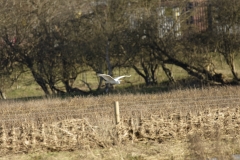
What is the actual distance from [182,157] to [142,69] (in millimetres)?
15871

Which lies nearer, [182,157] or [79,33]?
[182,157]

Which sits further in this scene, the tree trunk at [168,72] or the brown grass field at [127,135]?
the tree trunk at [168,72]

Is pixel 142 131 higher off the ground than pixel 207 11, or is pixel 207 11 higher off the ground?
pixel 207 11

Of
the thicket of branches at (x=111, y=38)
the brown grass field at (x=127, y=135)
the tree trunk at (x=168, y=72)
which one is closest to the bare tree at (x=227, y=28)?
the thicket of branches at (x=111, y=38)

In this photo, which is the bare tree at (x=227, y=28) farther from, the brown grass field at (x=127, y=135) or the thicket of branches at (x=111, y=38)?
the brown grass field at (x=127, y=135)

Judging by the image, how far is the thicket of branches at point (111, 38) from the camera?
2408cm

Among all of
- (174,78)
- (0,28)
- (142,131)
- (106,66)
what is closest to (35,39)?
(0,28)

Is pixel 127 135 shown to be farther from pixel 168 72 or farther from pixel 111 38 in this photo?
pixel 168 72

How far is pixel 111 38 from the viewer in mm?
24750

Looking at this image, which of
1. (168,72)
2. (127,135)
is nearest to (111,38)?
(168,72)

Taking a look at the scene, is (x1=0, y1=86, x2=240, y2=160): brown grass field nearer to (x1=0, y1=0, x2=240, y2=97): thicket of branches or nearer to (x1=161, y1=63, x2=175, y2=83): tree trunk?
(x1=0, y1=0, x2=240, y2=97): thicket of branches

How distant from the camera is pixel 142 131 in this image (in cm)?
1169

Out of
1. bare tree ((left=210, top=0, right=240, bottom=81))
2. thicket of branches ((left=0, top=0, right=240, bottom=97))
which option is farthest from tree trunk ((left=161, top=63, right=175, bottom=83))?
bare tree ((left=210, top=0, right=240, bottom=81))

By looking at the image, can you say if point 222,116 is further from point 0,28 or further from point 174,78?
point 0,28
